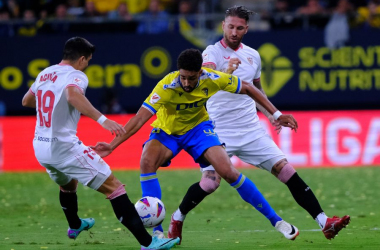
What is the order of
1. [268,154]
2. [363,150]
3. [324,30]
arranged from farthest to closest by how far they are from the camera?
[324,30], [363,150], [268,154]

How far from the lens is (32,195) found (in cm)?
1357

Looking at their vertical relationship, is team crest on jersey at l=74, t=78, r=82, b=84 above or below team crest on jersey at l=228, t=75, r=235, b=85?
above

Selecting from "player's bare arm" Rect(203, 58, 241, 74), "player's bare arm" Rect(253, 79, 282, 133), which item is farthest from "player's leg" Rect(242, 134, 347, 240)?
"player's bare arm" Rect(203, 58, 241, 74)

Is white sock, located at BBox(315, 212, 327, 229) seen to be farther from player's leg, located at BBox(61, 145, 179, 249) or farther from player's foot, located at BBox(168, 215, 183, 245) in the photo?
player's leg, located at BBox(61, 145, 179, 249)

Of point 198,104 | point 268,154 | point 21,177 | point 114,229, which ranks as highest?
point 198,104

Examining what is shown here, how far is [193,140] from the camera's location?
25.8 ft

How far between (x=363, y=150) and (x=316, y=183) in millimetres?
3575

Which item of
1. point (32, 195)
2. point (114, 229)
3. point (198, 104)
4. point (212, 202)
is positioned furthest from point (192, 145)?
point (32, 195)

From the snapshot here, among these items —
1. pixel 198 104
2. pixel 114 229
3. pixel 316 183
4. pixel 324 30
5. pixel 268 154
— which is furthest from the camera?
pixel 324 30

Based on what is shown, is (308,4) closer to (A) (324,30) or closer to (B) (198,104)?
(A) (324,30)

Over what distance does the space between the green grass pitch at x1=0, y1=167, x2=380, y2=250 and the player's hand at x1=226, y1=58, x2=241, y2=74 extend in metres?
1.90

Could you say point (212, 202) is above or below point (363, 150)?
above

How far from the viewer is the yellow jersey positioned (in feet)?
24.9

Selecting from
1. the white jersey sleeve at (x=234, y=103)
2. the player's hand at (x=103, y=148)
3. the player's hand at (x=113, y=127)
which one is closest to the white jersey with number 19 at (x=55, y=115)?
the player's hand at (x=103, y=148)
